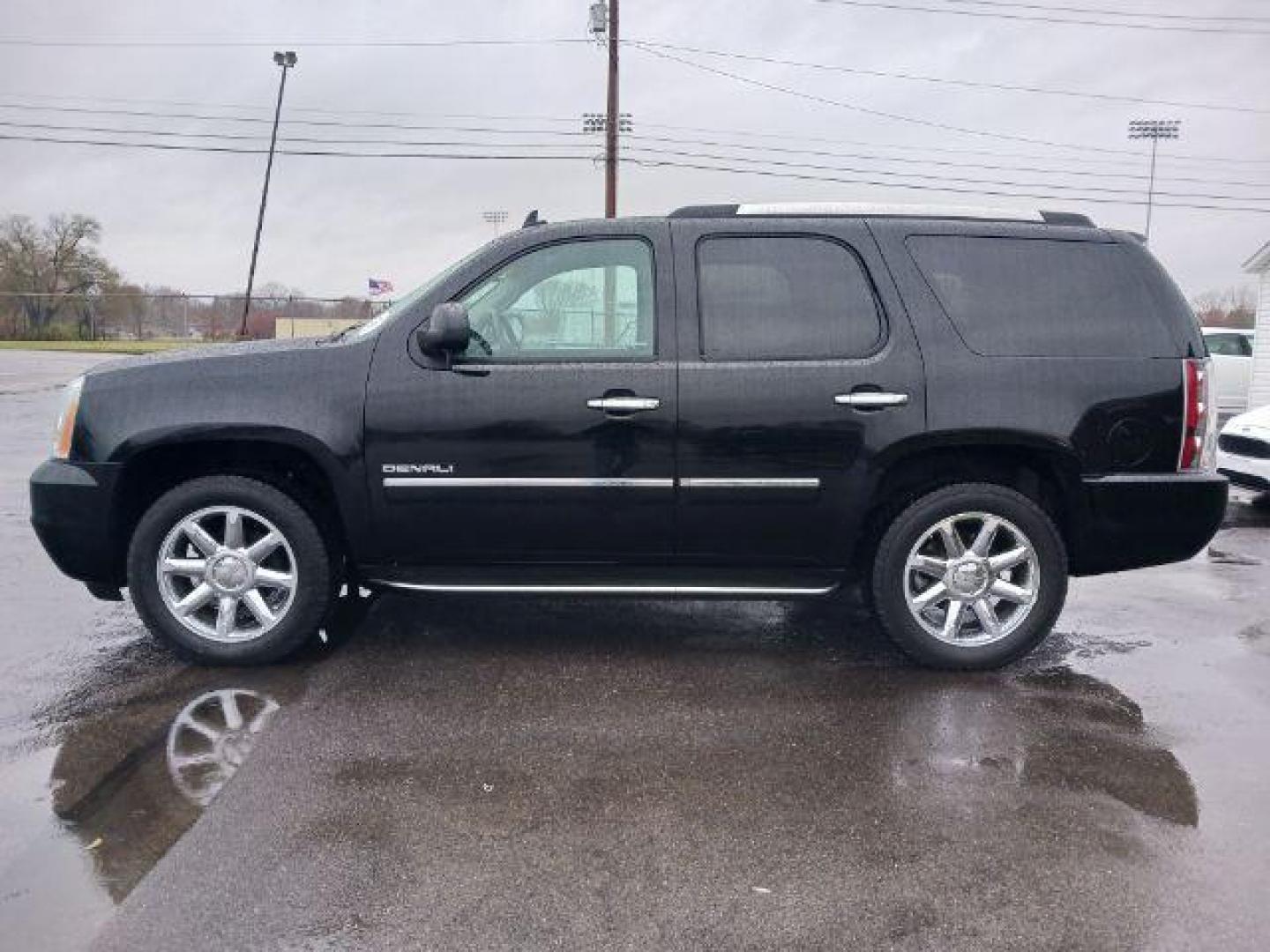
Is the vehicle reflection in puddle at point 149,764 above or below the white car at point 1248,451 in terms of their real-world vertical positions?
below

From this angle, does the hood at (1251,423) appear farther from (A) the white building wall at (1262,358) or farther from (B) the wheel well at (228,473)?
(A) the white building wall at (1262,358)

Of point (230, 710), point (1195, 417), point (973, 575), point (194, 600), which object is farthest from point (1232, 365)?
point (230, 710)

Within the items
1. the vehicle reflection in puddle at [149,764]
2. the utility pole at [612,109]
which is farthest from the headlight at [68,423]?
the utility pole at [612,109]

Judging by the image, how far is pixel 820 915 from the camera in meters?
2.57

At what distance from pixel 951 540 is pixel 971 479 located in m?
0.29

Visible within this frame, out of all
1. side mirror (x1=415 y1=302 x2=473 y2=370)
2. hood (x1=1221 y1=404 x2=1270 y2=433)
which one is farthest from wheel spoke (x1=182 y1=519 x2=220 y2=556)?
hood (x1=1221 y1=404 x2=1270 y2=433)

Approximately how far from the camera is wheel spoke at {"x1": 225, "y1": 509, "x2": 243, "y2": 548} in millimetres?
4316

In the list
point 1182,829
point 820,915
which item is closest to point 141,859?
point 820,915

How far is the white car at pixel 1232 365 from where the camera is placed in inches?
845

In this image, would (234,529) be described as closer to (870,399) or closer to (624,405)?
(624,405)

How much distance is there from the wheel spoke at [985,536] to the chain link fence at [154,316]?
117 feet

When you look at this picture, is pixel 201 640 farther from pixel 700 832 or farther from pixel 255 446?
pixel 700 832

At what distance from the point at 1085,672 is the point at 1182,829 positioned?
1504 millimetres

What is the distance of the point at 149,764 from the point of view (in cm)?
342
